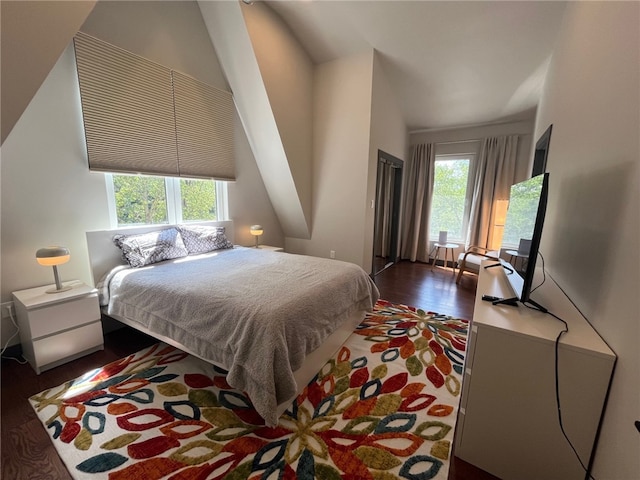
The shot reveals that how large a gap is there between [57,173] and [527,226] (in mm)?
3472

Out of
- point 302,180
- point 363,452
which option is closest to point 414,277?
point 302,180

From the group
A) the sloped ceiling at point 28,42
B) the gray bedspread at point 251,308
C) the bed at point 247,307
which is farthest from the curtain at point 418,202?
the sloped ceiling at point 28,42

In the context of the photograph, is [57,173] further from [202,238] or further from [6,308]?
[202,238]

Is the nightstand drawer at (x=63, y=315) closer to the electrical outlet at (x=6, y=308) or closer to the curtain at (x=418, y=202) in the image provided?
the electrical outlet at (x=6, y=308)

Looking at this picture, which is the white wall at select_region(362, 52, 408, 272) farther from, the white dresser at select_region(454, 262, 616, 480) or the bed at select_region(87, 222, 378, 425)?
the white dresser at select_region(454, 262, 616, 480)

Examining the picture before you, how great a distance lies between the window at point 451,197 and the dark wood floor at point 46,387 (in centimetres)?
189

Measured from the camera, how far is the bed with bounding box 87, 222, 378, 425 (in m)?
1.44

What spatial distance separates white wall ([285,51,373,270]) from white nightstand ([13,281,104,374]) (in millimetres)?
2735

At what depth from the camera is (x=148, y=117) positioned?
263 cm

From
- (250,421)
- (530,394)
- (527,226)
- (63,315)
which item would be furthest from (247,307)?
(527,226)

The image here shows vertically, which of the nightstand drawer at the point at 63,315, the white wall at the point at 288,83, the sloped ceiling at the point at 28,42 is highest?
the white wall at the point at 288,83

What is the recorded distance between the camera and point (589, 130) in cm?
157

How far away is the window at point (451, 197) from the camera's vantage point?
496cm

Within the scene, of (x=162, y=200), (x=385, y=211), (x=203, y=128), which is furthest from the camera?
(x=385, y=211)
